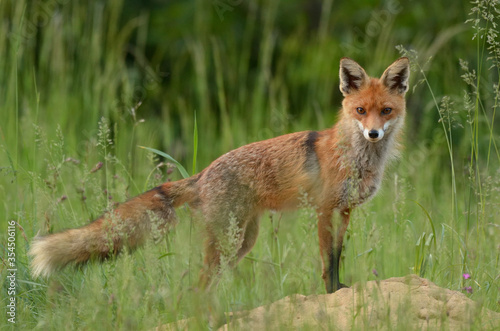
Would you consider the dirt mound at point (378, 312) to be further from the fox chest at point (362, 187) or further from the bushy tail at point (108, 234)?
the fox chest at point (362, 187)

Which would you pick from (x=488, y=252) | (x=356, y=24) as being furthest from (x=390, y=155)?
(x=356, y=24)

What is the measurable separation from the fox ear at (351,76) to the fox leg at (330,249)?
1114 mm

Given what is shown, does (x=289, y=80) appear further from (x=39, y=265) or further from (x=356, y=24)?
(x=39, y=265)

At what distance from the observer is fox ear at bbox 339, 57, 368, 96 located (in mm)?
5090

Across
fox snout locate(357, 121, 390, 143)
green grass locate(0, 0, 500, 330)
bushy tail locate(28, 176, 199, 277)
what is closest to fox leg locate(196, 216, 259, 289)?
green grass locate(0, 0, 500, 330)

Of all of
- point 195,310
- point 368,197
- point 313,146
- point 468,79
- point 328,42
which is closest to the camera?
point 195,310

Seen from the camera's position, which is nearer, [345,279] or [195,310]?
[195,310]

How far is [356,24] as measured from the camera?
11328 millimetres

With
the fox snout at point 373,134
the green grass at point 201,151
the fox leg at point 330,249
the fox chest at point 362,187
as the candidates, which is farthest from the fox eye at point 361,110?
the fox leg at point 330,249

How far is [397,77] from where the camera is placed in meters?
5.13

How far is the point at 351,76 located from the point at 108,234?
2.56 m

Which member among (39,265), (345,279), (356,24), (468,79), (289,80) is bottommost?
(345,279)

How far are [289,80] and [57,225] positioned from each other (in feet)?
22.5

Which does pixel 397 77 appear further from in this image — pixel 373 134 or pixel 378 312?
pixel 378 312
